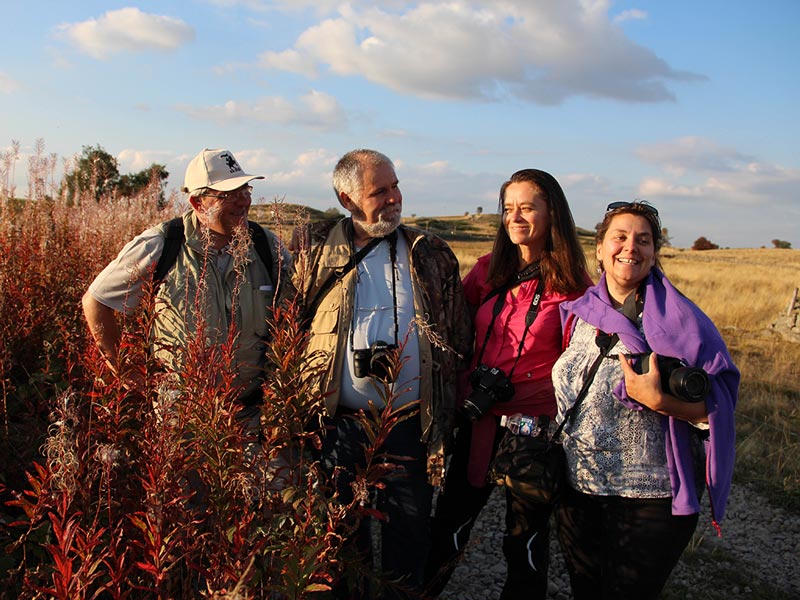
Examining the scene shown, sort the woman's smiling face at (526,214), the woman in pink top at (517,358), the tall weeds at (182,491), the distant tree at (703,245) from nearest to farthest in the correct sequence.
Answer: the tall weeds at (182,491)
the woman in pink top at (517,358)
the woman's smiling face at (526,214)
the distant tree at (703,245)

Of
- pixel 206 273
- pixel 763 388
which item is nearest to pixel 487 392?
pixel 206 273

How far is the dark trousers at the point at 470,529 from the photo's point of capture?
316 centimetres

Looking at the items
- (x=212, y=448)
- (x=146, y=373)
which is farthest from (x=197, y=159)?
(x=212, y=448)

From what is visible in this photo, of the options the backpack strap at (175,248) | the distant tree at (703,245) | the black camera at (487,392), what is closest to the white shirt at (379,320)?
the black camera at (487,392)

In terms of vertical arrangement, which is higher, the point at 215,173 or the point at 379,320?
the point at 215,173

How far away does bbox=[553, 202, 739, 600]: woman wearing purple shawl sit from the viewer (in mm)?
2635

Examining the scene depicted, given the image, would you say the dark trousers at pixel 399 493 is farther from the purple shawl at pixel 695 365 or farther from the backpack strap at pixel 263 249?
the purple shawl at pixel 695 365

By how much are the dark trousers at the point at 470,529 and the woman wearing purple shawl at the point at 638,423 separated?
0.20 meters

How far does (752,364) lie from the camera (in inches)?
451

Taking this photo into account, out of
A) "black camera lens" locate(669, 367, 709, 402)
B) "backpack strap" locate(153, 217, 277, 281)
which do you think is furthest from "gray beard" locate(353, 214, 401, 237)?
"black camera lens" locate(669, 367, 709, 402)

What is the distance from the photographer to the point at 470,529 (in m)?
3.47

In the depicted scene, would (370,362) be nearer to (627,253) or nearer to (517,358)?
(517,358)

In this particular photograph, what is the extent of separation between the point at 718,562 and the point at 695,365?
295 centimetres

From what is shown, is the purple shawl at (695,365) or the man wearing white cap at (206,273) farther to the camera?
the man wearing white cap at (206,273)
